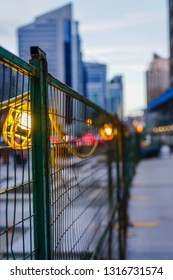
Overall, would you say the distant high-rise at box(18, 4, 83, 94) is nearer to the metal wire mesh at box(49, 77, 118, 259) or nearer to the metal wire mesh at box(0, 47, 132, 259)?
the metal wire mesh at box(49, 77, 118, 259)

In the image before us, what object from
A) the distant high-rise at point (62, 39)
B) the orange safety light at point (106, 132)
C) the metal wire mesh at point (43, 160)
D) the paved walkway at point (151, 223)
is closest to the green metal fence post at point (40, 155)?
the metal wire mesh at point (43, 160)

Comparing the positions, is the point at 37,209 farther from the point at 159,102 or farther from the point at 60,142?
the point at 159,102

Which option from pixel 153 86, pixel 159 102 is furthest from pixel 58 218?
pixel 153 86

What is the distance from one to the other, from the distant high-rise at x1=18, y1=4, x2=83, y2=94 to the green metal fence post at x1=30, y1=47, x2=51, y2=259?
129 centimetres

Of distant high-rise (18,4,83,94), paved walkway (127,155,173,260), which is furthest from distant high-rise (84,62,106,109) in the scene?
paved walkway (127,155,173,260)

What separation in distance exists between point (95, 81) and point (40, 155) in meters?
3.99

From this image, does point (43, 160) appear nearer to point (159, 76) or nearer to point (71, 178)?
point (71, 178)

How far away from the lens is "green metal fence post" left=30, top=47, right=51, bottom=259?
1850mm

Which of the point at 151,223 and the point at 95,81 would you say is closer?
the point at 95,81

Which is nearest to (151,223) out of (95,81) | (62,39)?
(95,81)

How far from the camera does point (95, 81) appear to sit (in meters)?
5.76

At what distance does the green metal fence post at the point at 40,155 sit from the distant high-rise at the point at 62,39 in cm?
129
